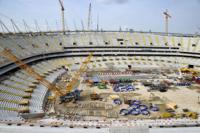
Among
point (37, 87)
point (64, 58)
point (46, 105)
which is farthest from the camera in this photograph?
point (64, 58)

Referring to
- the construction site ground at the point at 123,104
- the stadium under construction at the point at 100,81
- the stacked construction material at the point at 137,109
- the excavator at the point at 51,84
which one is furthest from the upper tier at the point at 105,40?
the stacked construction material at the point at 137,109

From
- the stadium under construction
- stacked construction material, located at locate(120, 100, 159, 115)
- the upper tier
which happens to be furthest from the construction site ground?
the upper tier

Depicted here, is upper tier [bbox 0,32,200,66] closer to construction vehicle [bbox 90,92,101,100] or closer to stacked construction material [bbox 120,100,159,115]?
construction vehicle [bbox 90,92,101,100]

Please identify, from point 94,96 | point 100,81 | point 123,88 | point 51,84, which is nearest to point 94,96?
point 94,96

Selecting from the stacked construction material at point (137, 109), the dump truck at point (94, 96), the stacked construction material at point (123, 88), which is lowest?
the stacked construction material at point (137, 109)

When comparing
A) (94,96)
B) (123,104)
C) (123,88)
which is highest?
(123,88)

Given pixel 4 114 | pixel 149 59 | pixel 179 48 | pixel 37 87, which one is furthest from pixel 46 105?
pixel 179 48

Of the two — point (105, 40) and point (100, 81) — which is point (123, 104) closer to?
point (100, 81)

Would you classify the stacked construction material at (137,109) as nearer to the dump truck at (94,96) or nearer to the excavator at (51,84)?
the dump truck at (94,96)

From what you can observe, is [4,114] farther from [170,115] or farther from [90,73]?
[90,73]

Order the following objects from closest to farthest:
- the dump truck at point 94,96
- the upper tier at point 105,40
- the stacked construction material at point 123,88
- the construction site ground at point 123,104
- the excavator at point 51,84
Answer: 1. the construction site ground at point 123,104
2. the dump truck at point 94,96
3. the excavator at point 51,84
4. the stacked construction material at point 123,88
5. the upper tier at point 105,40

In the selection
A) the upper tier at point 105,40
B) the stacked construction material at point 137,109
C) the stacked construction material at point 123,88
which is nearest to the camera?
the stacked construction material at point 137,109
